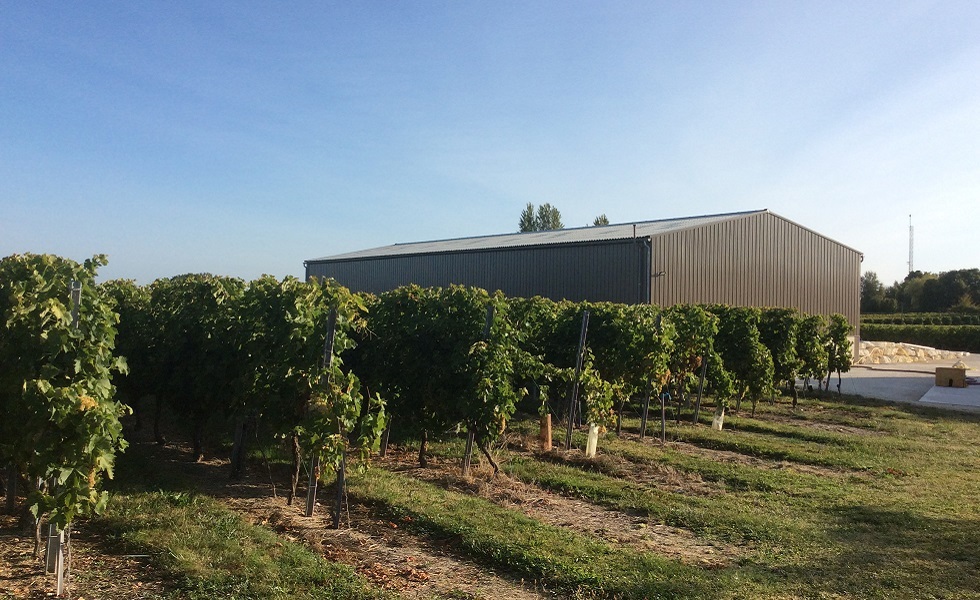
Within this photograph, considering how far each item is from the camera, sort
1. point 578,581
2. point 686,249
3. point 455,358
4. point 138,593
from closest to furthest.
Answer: point 138,593 < point 578,581 < point 455,358 < point 686,249

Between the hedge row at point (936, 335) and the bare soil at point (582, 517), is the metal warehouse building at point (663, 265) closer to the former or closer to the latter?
the bare soil at point (582, 517)

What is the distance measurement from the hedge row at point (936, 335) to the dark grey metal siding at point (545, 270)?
110ft

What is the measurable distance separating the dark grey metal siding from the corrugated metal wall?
0.84 metres

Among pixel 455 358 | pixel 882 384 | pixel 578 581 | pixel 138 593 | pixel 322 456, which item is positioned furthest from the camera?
pixel 882 384

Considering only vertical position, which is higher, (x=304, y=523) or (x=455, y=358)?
(x=455, y=358)

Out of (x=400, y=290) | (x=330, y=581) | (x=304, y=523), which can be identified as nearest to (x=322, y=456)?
(x=304, y=523)

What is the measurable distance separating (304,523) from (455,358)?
2.71 meters

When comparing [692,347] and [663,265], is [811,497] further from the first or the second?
[663,265]

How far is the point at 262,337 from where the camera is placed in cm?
765

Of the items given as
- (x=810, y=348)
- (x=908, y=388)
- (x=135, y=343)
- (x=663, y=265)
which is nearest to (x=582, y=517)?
(x=135, y=343)

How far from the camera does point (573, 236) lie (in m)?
28.3

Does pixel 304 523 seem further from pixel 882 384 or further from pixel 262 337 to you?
pixel 882 384

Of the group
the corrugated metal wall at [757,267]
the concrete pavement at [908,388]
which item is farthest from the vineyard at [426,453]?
the corrugated metal wall at [757,267]

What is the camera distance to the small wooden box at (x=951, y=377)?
21.9 metres
